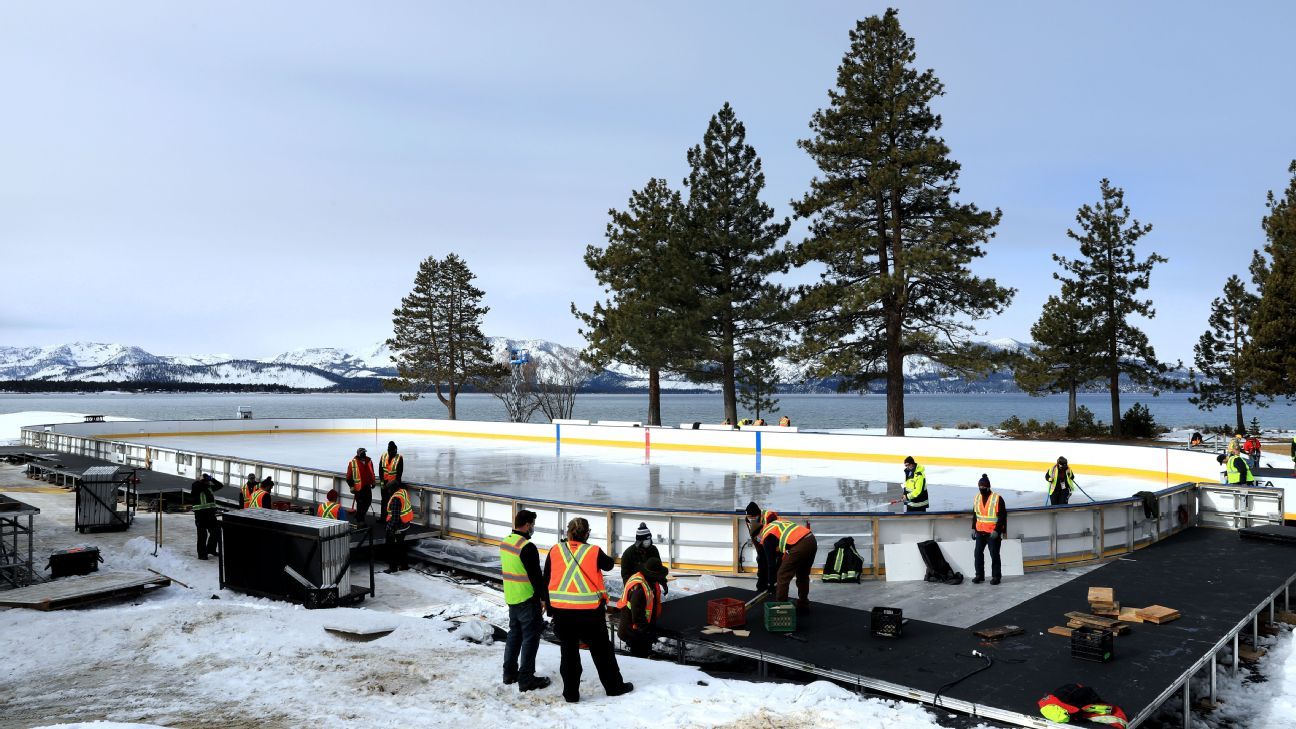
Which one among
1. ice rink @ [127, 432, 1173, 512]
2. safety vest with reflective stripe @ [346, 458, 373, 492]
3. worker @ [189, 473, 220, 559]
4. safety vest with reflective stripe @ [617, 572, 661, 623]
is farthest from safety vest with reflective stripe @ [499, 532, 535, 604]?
safety vest with reflective stripe @ [346, 458, 373, 492]

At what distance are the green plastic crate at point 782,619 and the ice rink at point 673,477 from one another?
749 centimetres

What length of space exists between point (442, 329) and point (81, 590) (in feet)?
200

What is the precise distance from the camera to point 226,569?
12523 millimetres

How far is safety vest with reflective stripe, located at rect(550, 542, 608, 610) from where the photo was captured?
295 inches

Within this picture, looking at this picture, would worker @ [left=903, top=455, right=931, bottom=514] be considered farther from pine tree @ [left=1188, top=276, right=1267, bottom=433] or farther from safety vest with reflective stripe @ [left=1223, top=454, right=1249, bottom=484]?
pine tree @ [left=1188, top=276, right=1267, bottom=433]

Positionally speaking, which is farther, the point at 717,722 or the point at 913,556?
the point at 913,556

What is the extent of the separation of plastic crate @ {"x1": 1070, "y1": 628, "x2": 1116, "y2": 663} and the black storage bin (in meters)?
13.8

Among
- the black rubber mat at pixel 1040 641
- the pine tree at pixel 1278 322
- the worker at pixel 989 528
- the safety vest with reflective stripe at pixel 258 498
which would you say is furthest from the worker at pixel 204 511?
the pine tree at pixel 1278 322

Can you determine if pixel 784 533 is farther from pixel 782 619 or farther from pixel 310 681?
pixel 310 681

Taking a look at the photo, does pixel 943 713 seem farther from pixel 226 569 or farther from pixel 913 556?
pixel 226 569

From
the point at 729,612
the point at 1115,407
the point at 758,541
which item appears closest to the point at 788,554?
the point at 758,541

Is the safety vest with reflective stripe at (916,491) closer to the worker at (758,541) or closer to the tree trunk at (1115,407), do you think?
the worker at (758,541)

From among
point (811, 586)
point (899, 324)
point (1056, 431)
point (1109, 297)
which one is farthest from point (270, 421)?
point (1109, 297)

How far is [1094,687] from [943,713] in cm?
145
